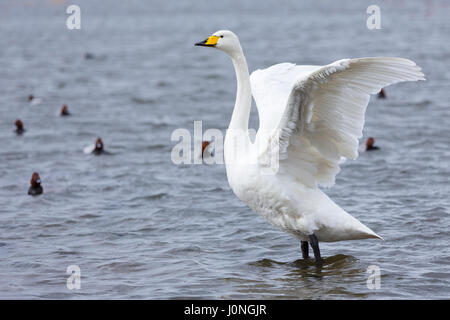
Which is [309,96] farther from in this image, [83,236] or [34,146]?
[34,146]

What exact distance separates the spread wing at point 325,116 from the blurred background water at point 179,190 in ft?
3.78

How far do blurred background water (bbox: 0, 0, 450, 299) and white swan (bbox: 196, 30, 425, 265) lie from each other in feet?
2.00

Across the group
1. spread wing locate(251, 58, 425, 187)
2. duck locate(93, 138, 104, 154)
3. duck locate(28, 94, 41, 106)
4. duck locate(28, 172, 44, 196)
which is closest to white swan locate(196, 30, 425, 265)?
spread wing locate(251, 58, 425, 187)

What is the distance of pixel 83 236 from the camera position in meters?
8.92

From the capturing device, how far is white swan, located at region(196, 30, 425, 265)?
6.45m

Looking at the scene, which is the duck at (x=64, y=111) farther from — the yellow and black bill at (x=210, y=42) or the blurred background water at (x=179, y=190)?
the yellow and black bill at (x=210, y=42)

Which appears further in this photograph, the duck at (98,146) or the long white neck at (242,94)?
the duck at (98,146)

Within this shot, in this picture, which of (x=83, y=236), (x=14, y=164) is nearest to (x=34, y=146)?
(x=14, y=164)

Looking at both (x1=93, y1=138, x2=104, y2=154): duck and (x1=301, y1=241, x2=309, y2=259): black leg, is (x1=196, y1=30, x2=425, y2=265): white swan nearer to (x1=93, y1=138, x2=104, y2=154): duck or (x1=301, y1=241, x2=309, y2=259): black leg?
(x1=301, y1=241, x2=309, y2=259): black leg

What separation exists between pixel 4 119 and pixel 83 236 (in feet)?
28.1

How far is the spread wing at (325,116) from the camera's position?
248 inches

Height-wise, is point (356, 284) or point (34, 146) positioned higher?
point (34, 146)

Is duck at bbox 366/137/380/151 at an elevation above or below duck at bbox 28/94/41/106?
below

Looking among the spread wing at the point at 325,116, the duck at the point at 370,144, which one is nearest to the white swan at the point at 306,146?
the spread wing at the point at 325,116
